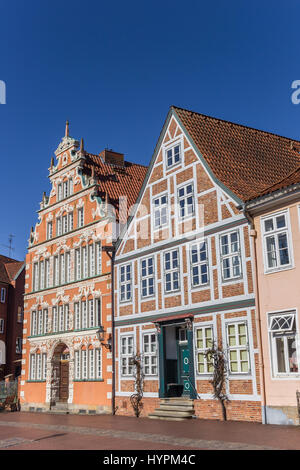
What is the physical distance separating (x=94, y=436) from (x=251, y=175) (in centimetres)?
1266

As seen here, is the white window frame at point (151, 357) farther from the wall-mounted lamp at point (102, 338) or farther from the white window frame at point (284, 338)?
the white window frame at point (284, 338)

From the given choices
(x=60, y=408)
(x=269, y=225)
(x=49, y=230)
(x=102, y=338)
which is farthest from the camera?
(x=49, y=230)

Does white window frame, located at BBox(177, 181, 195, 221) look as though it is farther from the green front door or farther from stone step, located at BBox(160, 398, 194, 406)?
stone step, located at BBox(160, 398, 194, 406)

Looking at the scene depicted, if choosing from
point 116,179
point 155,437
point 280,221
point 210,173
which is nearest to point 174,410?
point 155,437

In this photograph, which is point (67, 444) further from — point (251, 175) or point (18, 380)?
point (18, 380)

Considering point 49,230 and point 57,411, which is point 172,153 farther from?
point 57,411

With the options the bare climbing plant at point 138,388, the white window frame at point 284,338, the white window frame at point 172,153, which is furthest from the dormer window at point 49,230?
the white window frame at point 284,338

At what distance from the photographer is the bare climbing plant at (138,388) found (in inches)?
952

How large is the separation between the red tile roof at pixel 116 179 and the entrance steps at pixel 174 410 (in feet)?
35.7

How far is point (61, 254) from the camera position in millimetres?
31875

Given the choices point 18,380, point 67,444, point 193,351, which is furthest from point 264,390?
point 18,380

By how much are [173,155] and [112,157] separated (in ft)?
35.5

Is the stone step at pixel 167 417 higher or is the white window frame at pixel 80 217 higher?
the white window frame at pixel 80 217

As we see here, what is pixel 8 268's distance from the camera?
50938 mm
